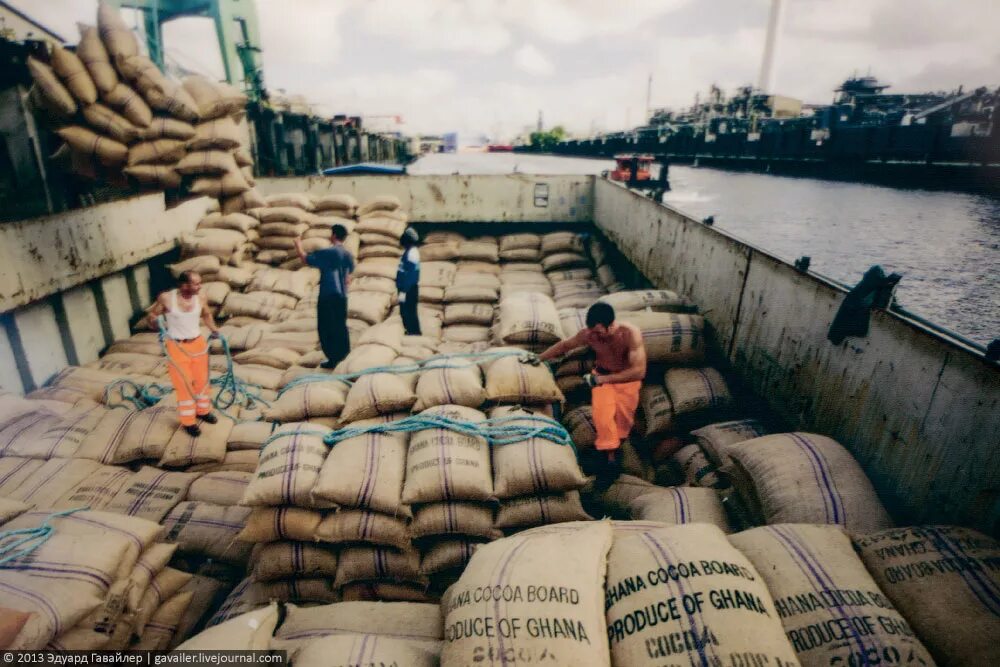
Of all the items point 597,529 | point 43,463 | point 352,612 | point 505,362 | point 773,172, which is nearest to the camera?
point 597,529

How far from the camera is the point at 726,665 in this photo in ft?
4.74

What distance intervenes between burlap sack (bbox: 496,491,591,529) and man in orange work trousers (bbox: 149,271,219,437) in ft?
9.01

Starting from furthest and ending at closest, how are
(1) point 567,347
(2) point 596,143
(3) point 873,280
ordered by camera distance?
(2) point 596,143 < (1) point 567,347 < (3) point 873,280

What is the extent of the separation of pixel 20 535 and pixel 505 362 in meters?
2.71

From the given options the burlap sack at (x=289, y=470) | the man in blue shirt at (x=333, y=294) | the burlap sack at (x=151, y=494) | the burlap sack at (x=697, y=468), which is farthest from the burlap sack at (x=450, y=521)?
the man in blue shirt at (x=333, y=294)

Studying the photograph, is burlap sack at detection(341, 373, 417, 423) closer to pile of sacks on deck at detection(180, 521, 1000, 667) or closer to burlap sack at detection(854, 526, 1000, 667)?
pile of sacks on deck at detection(180, 521, 1000, 667)

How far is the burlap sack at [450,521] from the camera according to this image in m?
2.66

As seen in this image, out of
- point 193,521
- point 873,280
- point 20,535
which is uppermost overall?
point 873,280

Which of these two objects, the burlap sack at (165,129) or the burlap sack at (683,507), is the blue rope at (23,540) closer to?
the burlap sack at (683,507)

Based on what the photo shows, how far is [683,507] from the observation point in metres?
2.78

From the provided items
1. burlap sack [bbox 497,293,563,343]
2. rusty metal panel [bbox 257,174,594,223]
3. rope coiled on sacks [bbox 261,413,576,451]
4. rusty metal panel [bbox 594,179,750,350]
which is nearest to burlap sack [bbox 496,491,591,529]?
rope coiled on sacks [bbox 261,413,576,451]

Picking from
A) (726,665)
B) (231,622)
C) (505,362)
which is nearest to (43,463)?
(231,622)

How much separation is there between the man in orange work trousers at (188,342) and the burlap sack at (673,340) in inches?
143

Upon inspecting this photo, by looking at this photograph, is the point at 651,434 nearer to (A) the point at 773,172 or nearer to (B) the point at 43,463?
(B) the point at 43,463
